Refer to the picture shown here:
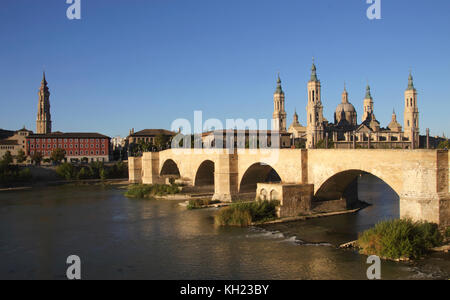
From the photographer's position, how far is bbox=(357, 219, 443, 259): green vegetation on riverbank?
41.2 feet

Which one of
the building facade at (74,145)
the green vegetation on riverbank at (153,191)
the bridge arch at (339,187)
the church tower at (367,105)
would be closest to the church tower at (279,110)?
the church tower at (367,105)

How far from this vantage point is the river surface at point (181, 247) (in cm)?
1212

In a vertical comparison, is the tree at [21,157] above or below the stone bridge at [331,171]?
above

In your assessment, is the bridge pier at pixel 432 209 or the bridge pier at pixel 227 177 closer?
the bridge pier at pixel 432 209

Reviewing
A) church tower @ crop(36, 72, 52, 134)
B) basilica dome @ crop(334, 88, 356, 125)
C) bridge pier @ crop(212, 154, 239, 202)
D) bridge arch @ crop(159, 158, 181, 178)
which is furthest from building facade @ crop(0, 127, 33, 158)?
basilica dome @ crop(334, 88, 356, 125)

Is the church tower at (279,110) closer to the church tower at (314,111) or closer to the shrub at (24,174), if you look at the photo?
the church tower at (314,111)

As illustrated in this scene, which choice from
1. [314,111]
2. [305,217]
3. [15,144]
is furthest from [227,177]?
[15,144]

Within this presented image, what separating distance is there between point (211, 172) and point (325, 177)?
15.2 m

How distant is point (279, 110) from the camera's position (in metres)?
76.9

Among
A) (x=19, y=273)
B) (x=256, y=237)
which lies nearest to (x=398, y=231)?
(x=256, y=237)

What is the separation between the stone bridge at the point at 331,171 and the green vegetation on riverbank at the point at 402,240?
587 millimetres

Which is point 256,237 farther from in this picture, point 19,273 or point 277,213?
point 19,273

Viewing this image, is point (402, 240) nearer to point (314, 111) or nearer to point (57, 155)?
point (57, 155)

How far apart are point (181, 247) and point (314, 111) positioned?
58961mm
